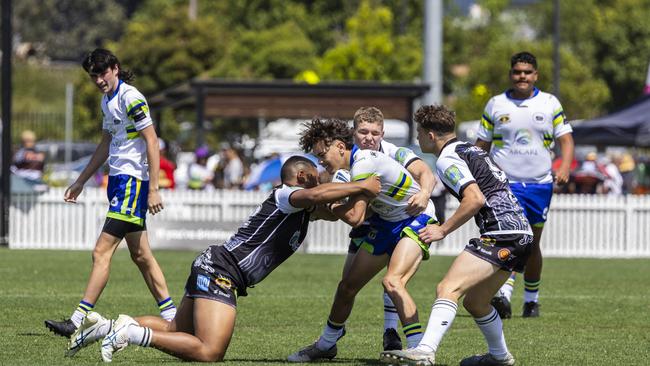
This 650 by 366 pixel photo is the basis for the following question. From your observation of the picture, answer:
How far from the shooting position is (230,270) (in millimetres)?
8953

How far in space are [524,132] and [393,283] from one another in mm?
4250

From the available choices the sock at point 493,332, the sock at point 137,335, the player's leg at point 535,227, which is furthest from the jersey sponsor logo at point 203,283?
the player's leg at point 535,227

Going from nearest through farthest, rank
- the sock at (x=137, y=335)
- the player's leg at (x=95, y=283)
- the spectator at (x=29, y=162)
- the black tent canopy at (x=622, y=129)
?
the sock at (x=137, y=335) < the player's leg at (x=95, y=283) < the spectator at (x=29, y=162) < the black tent canopy at (x=622, y=129)

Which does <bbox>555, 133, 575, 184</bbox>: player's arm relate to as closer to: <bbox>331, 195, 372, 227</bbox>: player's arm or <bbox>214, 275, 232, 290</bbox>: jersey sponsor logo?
<bbox>331, 195, 372, 227</bbox>: player's arm

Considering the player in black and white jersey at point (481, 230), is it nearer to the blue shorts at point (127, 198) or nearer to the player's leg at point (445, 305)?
the player's leg at point (445, 305)

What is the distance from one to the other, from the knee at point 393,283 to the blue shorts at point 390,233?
315mm

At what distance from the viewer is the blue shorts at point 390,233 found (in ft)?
30.7

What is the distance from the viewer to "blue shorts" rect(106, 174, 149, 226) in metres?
11.1

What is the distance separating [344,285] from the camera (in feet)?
31.4

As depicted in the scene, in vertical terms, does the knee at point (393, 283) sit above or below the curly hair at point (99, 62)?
below

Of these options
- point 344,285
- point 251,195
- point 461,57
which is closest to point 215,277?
point 344,285

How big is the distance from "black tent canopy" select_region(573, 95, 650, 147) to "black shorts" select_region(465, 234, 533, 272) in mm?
20085

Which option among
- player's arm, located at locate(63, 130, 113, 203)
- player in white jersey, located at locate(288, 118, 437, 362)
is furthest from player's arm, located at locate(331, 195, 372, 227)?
player's arm, located at locate(63, 130, 113, 203)

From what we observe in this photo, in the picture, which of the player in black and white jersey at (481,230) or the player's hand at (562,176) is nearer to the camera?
the player in black and white jersey at (481,230)
